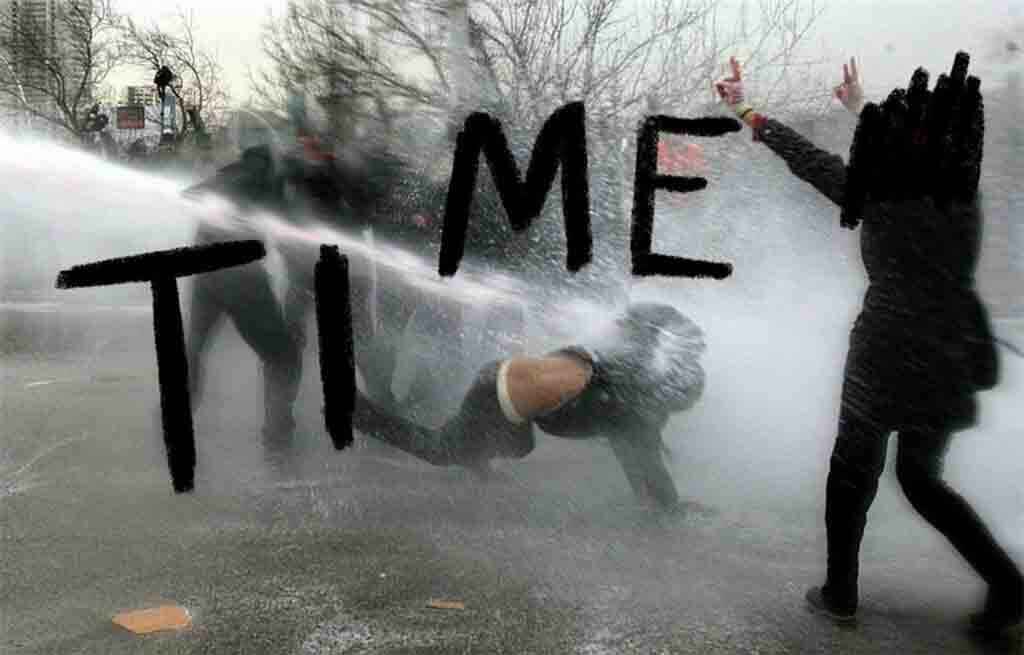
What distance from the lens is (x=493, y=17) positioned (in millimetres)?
3688

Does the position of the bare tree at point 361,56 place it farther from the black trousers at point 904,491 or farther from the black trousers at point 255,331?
the black trousers at point 904,491

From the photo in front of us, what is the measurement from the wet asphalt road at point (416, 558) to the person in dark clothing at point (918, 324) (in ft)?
0.77

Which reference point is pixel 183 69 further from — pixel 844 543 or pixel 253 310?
pixel 844 543

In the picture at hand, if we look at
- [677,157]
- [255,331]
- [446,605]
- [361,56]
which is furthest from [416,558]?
[361,56]

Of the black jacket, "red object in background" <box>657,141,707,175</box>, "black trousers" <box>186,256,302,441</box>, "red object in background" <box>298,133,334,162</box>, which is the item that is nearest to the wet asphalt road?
"black trousers" <box>186,256,302,441</box>

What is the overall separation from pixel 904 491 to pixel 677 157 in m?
1.20

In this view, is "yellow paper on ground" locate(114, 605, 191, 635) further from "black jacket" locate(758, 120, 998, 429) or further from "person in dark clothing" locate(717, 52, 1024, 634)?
"black jacket" locate(758, 120, 998, 429)

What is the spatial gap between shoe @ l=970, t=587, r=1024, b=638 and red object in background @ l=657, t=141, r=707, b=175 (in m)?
1.47

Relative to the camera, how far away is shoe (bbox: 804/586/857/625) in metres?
2.63

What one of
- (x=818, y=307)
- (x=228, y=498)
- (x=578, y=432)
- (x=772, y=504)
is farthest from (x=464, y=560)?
(x=818, y=307)

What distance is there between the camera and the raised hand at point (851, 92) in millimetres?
2859

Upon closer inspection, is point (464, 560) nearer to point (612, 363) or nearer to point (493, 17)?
point (612, 363)

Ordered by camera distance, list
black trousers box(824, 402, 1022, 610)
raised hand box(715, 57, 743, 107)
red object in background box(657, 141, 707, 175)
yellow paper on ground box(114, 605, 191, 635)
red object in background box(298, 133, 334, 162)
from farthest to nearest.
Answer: red object in background box(298, 133, 334, 162), red object in background box(657, 141, 707, 175), raised hand box(715, 57, 743, 107), black trousers box(824, 402, 1022, 610), yellow paper on ground box(114, 605, 191, 635)

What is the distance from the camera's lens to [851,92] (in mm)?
2873
